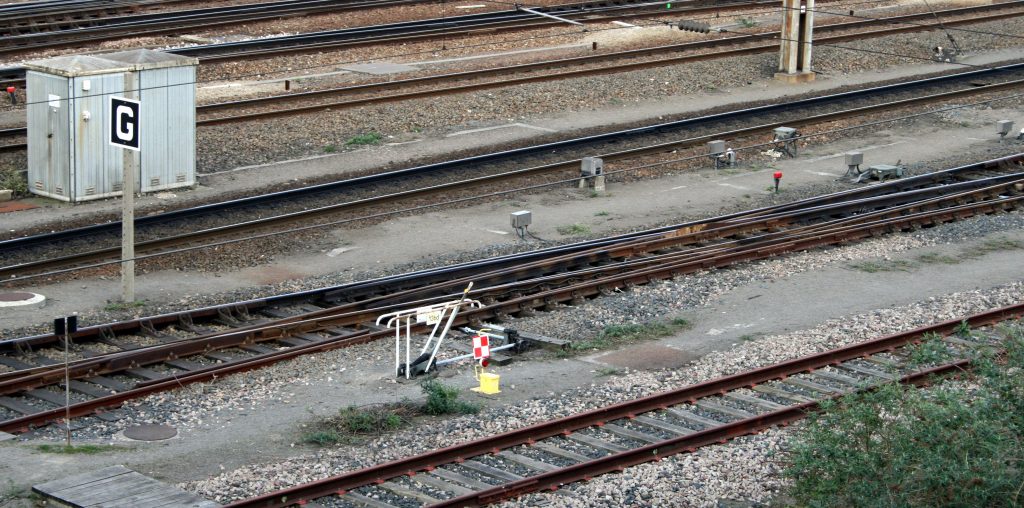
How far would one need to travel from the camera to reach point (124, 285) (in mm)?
18047

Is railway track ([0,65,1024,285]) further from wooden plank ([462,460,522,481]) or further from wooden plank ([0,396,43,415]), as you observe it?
wooden plank ([462,460,522,481])

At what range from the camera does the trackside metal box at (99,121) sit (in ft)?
72.7

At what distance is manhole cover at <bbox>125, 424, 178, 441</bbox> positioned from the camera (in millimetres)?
13398

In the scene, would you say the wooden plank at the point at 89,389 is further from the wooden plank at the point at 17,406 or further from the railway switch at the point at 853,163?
the railway switch at the point at 853,163

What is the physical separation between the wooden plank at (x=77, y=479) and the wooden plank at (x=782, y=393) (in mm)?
6695

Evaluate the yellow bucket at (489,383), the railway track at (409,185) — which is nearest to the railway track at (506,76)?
the railway track at (409,185)

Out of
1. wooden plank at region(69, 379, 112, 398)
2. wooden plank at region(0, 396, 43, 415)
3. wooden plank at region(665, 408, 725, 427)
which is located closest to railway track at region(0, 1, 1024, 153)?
wooden plank at region(69, 379, 112, 398)

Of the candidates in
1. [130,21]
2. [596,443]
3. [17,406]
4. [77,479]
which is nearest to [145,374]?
[17,406]

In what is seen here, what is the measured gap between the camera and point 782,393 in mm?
14914

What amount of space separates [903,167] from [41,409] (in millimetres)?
17972

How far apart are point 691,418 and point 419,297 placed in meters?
5.30

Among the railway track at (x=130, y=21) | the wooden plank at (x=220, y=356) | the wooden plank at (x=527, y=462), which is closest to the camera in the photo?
the wooden plank at (x=527, y=462)

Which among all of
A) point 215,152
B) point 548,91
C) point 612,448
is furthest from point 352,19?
point 612,448

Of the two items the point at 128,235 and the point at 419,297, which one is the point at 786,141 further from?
the point at 128,235
